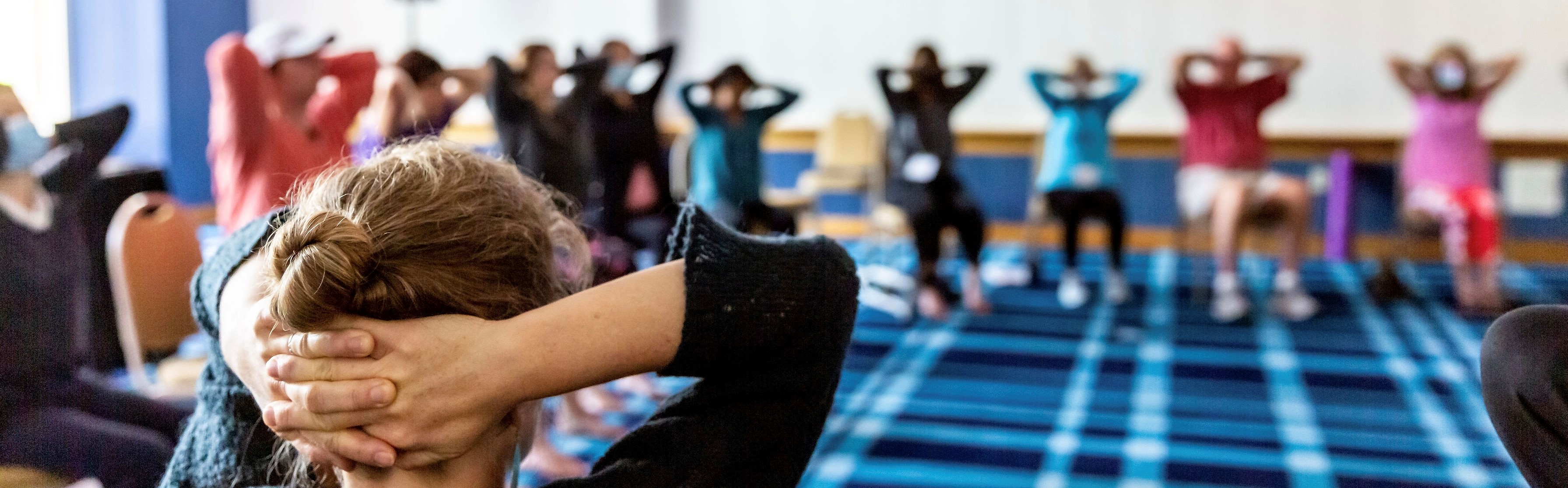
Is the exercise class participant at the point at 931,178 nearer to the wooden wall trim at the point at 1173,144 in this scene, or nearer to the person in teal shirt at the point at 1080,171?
the person in teal shirt at the point at 1080,171

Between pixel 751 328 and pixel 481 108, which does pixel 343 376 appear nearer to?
pixel 751 328

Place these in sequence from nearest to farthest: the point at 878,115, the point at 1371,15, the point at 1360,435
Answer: the point at 1360,435
the point at 1371,15
the point at 878,115

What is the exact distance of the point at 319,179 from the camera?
89cm

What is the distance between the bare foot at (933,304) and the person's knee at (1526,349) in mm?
3696

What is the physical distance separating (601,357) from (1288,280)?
4318 millimetres

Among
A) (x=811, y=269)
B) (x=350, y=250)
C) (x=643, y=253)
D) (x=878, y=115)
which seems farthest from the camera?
(x=878, y=115)

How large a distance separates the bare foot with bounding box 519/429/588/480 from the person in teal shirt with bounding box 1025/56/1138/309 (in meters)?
2.62

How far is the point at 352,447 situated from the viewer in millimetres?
716

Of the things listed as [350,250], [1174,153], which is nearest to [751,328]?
[350,250]

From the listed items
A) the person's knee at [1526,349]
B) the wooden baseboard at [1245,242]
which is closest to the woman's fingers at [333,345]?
the person's knee at [1526,349]

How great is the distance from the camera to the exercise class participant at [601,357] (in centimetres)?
71

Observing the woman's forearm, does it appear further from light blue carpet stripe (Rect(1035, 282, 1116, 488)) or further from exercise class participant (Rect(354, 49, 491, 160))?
exercise class participant (Rect(354, 49, 491, 160))

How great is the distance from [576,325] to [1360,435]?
269 cm

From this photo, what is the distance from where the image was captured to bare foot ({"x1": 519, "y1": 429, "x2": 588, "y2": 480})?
8.33 ft
